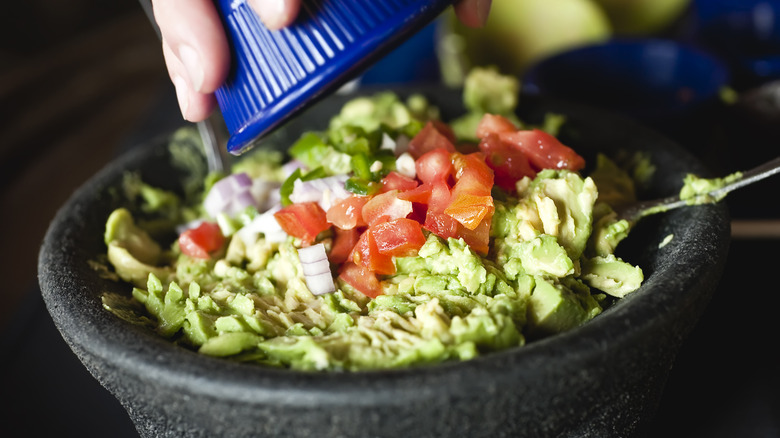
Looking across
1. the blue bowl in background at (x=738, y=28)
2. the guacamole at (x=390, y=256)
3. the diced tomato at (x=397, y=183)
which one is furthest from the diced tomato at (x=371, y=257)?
the blue bowl in background at (x=738, y=28)

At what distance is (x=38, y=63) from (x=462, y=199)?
3.01 meters

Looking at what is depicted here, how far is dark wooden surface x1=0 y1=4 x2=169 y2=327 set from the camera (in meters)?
2.41

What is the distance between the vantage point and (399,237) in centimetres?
113


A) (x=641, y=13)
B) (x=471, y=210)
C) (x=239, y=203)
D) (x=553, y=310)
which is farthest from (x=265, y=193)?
(x=641, y=13)

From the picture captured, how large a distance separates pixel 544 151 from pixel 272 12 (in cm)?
59

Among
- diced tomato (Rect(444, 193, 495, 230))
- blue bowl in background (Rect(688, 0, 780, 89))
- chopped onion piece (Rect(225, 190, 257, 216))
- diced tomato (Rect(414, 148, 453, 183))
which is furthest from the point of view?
blue bowl in background (Rect(688, 0, 780, 89))

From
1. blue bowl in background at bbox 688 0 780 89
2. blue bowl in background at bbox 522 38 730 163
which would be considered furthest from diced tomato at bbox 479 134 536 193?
blue bowl in background at bbox 688 0 780 89

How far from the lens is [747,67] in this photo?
223 cm

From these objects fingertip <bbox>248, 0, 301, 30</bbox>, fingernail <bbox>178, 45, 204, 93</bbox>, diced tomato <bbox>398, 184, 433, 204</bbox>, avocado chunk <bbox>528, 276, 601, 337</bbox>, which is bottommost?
avocado chunk <bbox>528, 276, 601, 337</bbox>

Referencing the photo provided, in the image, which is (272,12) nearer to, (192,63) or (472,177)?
(192,63)

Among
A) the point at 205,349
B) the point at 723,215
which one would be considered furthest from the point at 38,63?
the point at 723,215

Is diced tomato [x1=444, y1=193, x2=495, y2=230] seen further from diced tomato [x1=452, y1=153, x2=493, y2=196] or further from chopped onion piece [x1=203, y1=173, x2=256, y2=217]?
chopped onion piece [x1=203, y1=173, x2=256, y2=217]

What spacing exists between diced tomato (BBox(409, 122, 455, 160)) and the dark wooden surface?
139 cm

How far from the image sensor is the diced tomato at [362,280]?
116 cm
